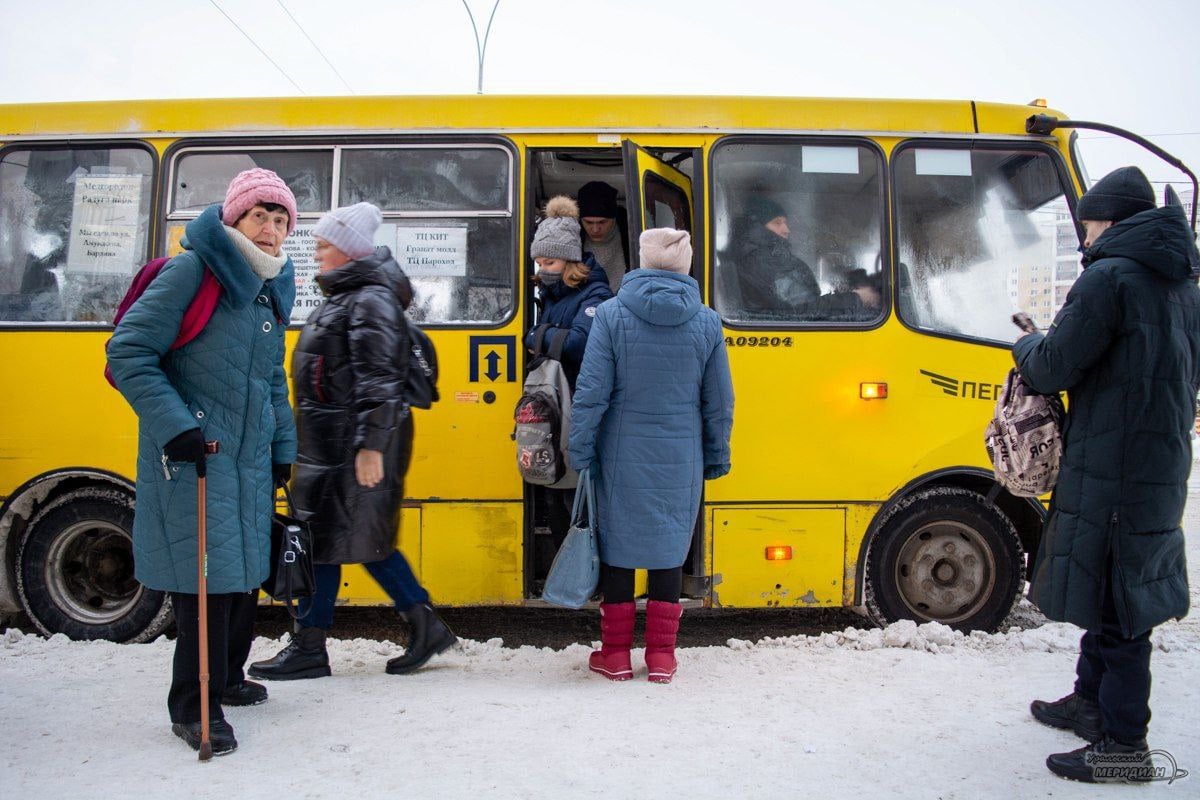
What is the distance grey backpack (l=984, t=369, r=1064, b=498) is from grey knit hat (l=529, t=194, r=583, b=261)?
2212mm

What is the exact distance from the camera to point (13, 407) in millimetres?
4980

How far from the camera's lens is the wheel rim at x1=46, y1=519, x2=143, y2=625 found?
16.6 feet

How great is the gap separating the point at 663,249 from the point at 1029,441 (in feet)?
5.58

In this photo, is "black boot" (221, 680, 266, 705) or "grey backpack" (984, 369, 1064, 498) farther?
"black boot" (221, 680, 266, 705)

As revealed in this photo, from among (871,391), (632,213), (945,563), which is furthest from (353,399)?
(945,563)

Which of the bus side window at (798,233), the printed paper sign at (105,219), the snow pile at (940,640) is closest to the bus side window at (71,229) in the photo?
the printed paper sign at (105,219)

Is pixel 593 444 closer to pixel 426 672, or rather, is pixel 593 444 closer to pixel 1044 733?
pixel 426 672

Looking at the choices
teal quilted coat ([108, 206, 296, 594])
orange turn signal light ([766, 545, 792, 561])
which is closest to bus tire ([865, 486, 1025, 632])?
orange turn signal light ([766, 545, 792, 561])

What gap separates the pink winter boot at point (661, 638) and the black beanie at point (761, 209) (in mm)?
2156

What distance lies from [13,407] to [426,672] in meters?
2.71

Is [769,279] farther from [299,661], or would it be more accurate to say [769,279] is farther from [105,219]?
[105,219]

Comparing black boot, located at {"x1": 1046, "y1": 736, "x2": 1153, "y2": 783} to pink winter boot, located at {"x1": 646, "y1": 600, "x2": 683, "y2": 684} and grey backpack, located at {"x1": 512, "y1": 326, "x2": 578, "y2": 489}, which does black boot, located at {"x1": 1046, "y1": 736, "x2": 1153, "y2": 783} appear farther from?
grey backpack, located at {"x1": 512, "y1": 326, "x2": 578, "y2": 489}

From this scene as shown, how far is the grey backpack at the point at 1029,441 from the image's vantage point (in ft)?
11.3

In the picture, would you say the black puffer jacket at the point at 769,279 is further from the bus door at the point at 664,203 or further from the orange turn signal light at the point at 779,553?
the orange turn signal light at the point at 779,553
